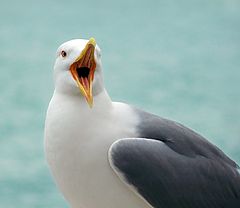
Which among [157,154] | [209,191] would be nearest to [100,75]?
[157,154]

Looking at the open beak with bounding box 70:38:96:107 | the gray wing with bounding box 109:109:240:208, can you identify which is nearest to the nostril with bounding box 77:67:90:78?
the open beak with bounding box 70:38:96:107

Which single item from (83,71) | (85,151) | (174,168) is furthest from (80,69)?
(174,168)

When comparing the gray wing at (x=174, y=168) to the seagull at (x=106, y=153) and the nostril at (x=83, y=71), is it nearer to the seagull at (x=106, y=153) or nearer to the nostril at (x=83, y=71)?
the seagull at (x=106, y=153)

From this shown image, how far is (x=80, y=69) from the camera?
973 mm

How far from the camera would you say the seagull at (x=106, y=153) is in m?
0.97

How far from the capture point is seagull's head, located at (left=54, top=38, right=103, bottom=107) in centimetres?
95

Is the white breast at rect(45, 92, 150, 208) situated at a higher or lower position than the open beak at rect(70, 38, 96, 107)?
lower

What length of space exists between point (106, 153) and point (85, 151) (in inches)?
1.5

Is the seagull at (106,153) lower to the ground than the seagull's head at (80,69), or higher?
lower

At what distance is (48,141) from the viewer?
1.00 metres

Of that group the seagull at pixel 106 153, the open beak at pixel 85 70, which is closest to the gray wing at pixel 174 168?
the seagull at pixel 106 153

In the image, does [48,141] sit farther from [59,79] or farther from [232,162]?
[232,162]

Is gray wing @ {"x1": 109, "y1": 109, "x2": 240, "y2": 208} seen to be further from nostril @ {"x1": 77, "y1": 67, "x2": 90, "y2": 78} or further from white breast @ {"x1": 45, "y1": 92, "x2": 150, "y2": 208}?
nostril @ {"x1": 77, "y1": 67, "x2": 90, "y2": 78}

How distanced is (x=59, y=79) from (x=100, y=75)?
8 centimetres
